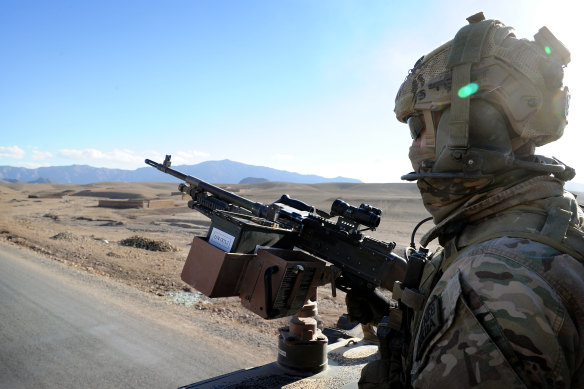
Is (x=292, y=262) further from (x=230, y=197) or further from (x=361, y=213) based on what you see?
(x=230, y=197)

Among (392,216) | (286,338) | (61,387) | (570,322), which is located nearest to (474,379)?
(570,322)

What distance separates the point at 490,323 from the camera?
111cm

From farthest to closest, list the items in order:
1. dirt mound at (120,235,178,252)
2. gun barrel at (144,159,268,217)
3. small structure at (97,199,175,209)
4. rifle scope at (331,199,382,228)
Result: small structure at (97,199,175,209) → dirt mound at (120,235,178,252) → gun barrel at (144,159,268,217) → rifle scope at (331,199,382,228)

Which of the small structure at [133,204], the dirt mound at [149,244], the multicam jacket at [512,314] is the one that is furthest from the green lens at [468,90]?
the small structure at [133,204]

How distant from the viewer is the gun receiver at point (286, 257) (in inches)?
102

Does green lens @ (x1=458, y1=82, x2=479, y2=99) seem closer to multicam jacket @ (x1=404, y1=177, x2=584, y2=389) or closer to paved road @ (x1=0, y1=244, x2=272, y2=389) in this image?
multicam jacket @ (x1=404, y1=177, x2=584, y2=389)

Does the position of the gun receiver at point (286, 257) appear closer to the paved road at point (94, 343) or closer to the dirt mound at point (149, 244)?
the paved road at point (94, 343)

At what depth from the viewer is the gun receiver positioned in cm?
258

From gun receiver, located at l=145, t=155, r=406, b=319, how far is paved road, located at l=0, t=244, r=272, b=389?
2406mm

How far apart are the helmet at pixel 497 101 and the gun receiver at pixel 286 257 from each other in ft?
4.30

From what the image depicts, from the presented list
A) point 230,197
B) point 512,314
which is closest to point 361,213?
point 230,197

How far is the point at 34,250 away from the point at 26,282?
3.72 m

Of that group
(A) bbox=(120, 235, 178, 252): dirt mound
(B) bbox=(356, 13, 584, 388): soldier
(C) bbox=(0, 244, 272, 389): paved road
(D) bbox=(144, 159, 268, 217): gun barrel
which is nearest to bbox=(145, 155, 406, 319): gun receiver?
(D) bbox=(144, 159, 268, 217): gun barrel

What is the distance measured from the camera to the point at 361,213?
3270 mm
